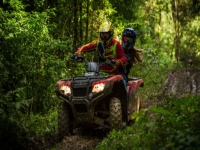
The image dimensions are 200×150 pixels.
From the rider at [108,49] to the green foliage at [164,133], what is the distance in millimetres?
1778

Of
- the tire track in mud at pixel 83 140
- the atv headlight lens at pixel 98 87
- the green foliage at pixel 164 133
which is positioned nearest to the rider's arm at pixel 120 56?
the atv headlight lens at pixel 98 87

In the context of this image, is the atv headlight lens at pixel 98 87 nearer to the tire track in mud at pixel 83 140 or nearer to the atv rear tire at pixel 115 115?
the atv rear tire at pixel 115 115

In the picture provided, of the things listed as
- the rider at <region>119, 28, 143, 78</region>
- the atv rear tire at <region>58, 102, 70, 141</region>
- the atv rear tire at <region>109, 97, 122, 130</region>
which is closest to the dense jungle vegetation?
the atv rear tire at <region>109, 97, 122, 130</region>

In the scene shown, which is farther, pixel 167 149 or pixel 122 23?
pixel 122 23

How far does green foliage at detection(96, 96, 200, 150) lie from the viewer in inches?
184

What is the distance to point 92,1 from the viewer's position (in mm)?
16781

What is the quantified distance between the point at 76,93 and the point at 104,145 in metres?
1.29

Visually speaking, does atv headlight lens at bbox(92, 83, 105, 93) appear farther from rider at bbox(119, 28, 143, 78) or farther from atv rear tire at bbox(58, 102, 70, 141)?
rider at bbox(119, 28, 143, 78)

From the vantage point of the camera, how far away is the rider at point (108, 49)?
324 inches

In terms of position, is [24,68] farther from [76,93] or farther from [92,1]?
[92,1]

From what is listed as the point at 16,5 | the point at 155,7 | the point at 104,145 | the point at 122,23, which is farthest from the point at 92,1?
the point at 155,7

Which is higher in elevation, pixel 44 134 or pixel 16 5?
pixel 16 5

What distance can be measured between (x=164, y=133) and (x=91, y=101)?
2121 mm

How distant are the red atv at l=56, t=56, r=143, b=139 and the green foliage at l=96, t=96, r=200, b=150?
0.52 m
